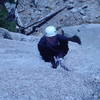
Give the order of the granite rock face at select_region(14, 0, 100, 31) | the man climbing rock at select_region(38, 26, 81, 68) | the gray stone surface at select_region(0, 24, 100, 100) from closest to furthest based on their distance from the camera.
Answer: the gray stone surface at select_region(0, 24, 100, 100)
the man climbing rock at select_region(38, 26, 81, 68)
the granite rock face at select_region(14, 0, 100, 31)

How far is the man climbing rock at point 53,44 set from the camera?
14.9ft

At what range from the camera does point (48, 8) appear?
Answer: 32.5ft

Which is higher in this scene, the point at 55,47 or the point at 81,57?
the point at 55,47

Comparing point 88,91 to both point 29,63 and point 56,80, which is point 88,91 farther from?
point 29,63

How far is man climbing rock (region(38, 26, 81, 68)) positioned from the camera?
455 centimetres

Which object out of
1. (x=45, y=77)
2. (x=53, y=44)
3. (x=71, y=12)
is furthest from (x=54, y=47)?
(x=71, y=12)

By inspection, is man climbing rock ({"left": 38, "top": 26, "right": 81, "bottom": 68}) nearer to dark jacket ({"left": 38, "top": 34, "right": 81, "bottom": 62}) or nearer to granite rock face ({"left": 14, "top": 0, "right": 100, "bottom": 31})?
dark jacket ({"left": 38, "top": 34, "right": 81, "bottom": 62})

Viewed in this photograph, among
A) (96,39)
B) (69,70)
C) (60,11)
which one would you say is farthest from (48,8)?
(69,70)

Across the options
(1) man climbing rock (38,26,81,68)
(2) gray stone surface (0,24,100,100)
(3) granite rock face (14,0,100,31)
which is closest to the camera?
(2) gray stone surface (0,24,100,100)

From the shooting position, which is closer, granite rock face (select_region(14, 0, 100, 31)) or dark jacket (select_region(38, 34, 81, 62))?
dark jacket (select_region(38, 34, 81, 62))

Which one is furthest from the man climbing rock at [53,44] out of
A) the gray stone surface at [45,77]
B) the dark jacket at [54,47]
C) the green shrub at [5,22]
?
the green shrub at [5,22]

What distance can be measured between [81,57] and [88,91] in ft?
5.92

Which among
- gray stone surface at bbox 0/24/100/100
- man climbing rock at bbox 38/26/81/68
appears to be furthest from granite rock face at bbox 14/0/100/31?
man climbing rock at bbox 38/26/81/68

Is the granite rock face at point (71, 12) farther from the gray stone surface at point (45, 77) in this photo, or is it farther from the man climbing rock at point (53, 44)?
the man climbing rock at point (53, 44)
